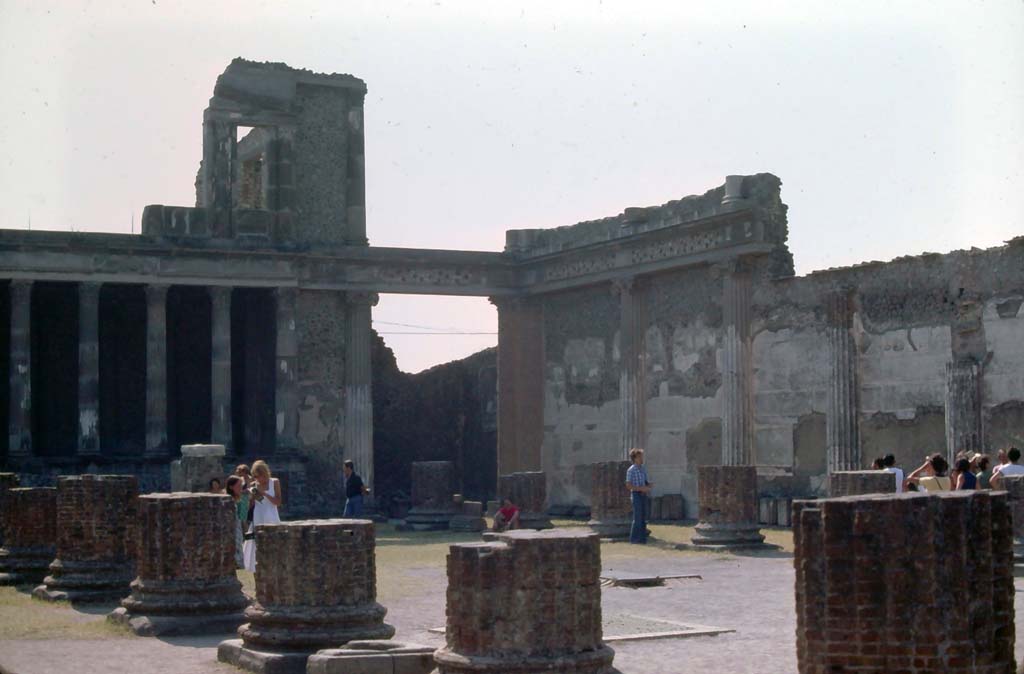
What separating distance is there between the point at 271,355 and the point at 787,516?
10.0 m

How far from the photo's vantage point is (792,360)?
1988 centimetres

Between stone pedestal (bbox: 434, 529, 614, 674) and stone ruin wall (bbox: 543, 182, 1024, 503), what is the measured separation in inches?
418

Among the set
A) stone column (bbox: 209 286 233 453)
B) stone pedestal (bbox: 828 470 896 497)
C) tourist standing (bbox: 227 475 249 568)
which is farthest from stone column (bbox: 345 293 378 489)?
stone pedestal (bbox: 828 470 896 497)

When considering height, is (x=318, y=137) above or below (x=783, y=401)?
above

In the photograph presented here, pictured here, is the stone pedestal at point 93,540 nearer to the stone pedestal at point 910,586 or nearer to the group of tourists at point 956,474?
the group of tourists at point 956,474

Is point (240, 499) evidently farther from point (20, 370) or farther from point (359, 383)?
point (359, 383)

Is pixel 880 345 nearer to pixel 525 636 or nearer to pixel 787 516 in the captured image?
pixel 787 516

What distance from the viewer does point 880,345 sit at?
60.7 feet

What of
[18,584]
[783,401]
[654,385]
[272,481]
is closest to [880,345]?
[783,401]

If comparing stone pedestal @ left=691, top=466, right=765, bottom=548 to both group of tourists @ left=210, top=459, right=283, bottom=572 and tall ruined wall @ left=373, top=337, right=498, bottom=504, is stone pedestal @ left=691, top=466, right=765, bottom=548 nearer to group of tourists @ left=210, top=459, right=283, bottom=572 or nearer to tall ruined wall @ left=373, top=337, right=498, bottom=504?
group of tourists @ left=210, top=459, right=283, bottom=572

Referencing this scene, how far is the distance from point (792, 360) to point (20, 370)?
11.5 m

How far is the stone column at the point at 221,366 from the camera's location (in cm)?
2370

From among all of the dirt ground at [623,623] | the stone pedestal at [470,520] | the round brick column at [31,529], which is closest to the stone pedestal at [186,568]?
the dirt ground at [623,623]

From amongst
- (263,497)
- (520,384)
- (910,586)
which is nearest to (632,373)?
(520,384)
